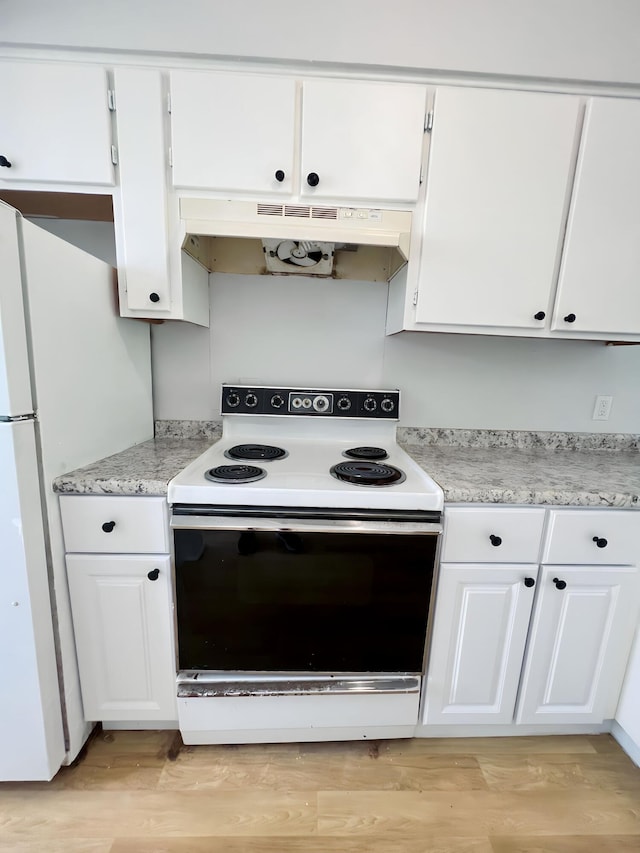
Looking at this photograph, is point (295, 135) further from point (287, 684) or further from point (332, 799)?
point (332, 799)

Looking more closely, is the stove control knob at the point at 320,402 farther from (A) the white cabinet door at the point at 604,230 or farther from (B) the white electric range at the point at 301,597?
(A) the white cabinet door at the point at 604,230

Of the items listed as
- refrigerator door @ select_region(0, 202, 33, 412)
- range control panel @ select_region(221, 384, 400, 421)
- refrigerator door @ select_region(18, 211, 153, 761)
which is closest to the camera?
refrigerator door @ select_region(0, 202, 33, 412)

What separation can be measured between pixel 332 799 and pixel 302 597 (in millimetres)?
628

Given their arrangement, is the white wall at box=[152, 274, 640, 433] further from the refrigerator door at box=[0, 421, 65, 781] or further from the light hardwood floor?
the light hardwood floor

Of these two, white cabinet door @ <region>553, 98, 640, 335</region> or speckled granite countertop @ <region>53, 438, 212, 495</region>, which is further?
white cabinet door @ <region>553, 98, 640, 335</region>

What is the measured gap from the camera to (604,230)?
1.22 meters

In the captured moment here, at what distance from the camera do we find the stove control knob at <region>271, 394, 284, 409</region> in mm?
1518

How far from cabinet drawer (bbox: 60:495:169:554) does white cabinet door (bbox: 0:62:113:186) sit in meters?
1.05

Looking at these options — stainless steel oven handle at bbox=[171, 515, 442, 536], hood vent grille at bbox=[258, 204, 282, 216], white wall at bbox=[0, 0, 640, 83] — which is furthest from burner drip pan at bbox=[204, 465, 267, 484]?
white wall at bbox=[0, 0, 640, 83]

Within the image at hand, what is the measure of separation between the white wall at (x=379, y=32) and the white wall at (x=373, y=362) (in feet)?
2.30

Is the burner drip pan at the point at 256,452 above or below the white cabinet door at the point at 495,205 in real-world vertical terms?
below

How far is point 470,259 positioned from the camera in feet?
4.01

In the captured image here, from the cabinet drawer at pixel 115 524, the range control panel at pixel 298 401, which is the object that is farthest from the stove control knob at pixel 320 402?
the cabinet drawer at pixel 115 524

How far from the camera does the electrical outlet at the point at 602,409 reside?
64.3 inches
